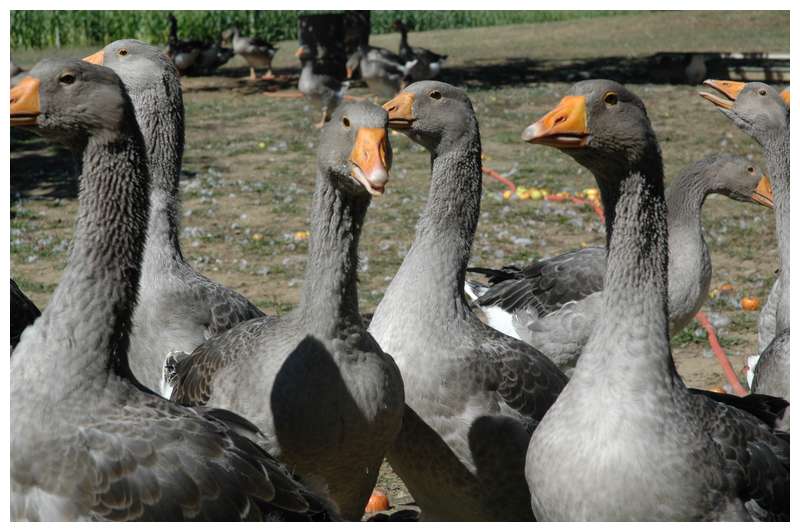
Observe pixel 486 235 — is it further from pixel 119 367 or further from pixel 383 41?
pixel 383 41

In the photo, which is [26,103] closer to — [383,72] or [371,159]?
[371,159]

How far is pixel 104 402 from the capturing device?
352 cm

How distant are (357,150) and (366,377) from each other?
94 centimetres

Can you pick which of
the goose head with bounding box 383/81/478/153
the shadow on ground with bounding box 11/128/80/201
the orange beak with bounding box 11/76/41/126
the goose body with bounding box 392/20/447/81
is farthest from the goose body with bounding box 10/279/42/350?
the goose body with bounding box 392/20/447/81

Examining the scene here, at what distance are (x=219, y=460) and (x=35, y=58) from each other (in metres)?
29.1

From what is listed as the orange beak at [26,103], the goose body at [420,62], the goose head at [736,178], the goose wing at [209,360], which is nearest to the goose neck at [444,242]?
the goose wing at [209,360]

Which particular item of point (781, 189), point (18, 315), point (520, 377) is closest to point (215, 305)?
point (18, 315)

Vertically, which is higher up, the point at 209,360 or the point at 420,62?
the point at 420,62

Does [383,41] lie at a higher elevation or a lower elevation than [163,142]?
higher

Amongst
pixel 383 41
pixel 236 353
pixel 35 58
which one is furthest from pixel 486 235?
pixel 383 41

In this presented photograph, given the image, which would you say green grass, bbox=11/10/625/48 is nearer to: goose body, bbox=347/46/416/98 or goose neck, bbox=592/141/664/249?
goose body, bbox=347/46/416/98

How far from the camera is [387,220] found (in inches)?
451

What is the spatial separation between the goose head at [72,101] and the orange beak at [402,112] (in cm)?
172

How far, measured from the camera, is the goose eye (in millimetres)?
3822
